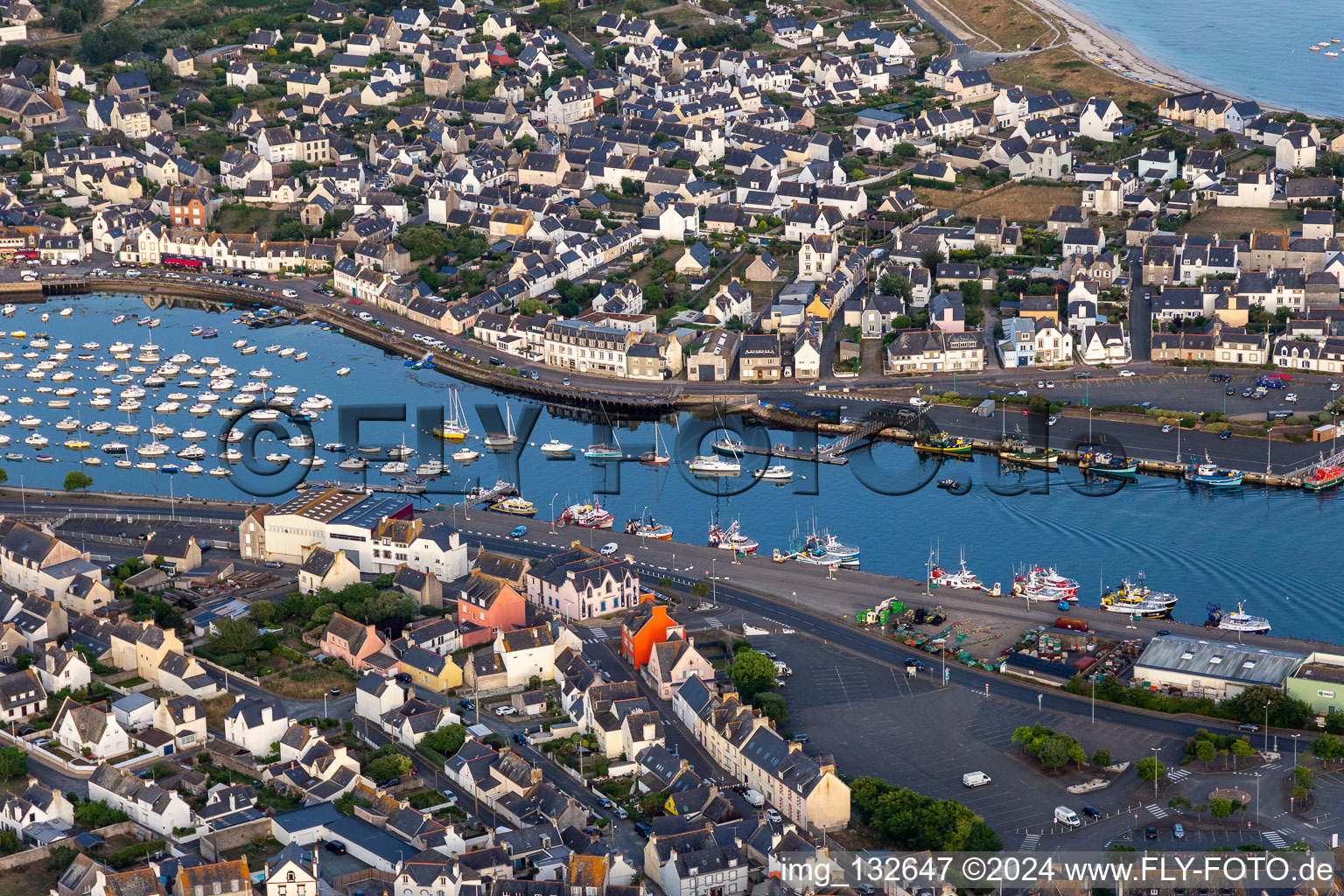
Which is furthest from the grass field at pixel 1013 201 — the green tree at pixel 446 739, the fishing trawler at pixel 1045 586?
the green tree at pixel 446 739

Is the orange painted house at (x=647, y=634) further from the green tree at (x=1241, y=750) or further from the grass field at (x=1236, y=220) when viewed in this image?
the grass field at (x=1236, y=220)

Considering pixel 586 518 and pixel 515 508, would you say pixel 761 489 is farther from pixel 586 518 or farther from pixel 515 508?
pixel 515 508

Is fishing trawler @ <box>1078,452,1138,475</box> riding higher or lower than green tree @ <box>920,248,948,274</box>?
lower

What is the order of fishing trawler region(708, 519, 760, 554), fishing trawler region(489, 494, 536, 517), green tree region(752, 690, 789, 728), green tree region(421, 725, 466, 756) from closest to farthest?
green tree region(421, 725, 466, 756)
green tree region(752, 690, 789, 728)
fishing trawler region(708, 519, 760, 554)
fishing trawler region(489, 494, 536, 517)

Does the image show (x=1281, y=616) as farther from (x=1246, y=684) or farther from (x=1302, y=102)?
(x=1302, y=102)

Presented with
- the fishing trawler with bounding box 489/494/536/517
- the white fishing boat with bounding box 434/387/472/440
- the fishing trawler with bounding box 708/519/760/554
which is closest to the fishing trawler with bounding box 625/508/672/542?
the fishing trawler with bounding box 708/519/760/554

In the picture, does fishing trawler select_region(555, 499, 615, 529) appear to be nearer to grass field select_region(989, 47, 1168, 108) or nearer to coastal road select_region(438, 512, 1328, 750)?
coastal road select_region(438, 512, 1328, 750)

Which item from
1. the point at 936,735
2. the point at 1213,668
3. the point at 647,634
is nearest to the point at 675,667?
the point at 647,634

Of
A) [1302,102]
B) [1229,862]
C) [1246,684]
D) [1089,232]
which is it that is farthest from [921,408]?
[1302,102]
